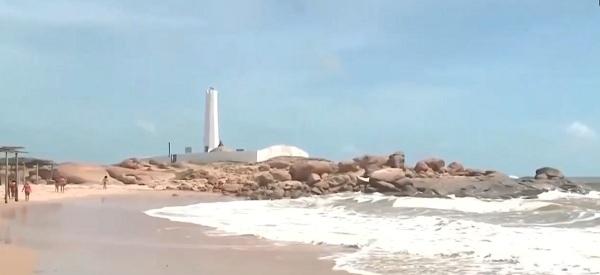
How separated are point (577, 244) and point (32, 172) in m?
44.3

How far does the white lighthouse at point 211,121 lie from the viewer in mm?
71875

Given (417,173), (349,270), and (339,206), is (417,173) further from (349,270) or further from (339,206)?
(349,270)

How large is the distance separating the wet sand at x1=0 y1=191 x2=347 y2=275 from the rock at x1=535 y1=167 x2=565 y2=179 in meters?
30.7

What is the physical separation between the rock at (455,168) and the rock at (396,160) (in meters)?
3.13

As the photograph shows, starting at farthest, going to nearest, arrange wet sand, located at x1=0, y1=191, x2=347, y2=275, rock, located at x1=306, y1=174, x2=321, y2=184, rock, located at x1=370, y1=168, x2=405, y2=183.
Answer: rock, located at x1=306, y1=174, x2=321, y2=184, rock, located at x1=370, y1=168, x2=405, y2=183, wet sand, located at x1=0, y1=191, x2=347, y2=275

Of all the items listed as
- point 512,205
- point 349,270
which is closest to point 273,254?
point 349,270

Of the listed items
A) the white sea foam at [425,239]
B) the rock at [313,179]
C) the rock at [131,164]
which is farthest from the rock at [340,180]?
the rock at [131,164]

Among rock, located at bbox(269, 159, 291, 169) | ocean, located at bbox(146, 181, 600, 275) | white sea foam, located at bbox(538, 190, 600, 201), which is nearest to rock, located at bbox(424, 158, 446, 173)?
white sea foam, located at bbox(538, 190, 600, 201)

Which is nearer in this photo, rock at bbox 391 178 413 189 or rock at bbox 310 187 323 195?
rock at bbox 391 178 413 189

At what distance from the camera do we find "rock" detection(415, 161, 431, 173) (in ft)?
Answer: 137

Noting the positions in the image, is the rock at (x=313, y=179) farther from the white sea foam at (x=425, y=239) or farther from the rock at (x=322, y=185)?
the white sea foam at (x=425, y=239)

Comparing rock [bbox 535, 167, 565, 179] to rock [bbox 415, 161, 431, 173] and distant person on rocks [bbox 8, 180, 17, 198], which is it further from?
distant person on rocks [bbox 8, 180, 17, 198]

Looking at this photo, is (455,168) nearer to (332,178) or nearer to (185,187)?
(332,178)

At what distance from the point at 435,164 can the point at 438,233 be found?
Result: 29.1 meters
